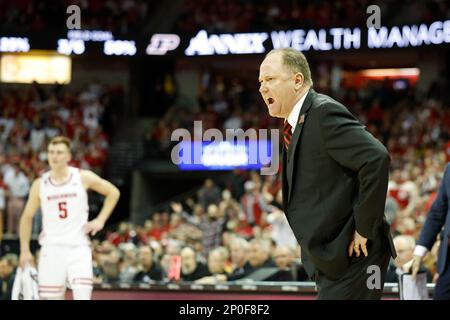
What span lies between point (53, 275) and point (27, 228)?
533 mm

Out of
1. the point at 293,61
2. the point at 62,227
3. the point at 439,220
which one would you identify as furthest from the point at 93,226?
the point at 293,61

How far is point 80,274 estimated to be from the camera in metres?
7.81

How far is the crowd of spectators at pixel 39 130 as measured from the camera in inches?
746

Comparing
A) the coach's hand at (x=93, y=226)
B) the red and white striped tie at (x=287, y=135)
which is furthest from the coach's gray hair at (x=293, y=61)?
the coach's hand at (x=93, y=226)

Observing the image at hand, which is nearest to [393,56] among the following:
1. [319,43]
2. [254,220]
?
[319,43]

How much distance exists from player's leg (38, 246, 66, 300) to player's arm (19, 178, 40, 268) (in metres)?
0.18

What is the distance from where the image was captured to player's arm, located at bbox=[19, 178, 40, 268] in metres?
7.91

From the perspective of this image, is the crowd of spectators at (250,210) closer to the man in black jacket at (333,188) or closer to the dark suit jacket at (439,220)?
the man in black jacket at (333,188)

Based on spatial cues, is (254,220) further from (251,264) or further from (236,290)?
(236,290)

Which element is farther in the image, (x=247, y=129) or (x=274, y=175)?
(x=247, y=129)

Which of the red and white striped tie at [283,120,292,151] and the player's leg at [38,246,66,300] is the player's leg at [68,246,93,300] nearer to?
the player's leg at [38,246,66,300]

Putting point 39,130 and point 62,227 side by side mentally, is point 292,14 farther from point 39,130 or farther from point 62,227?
point 62,227

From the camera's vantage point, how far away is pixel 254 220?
53.0 ft

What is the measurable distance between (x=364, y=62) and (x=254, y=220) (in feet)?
37.7
